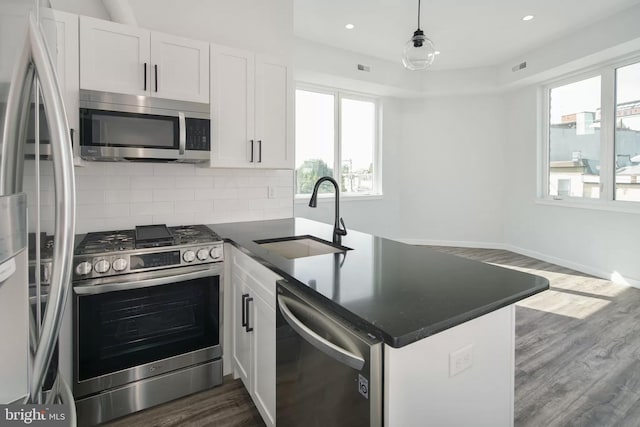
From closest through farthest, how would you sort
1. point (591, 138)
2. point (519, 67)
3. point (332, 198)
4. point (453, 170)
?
point (591, 138)
point (519, 67)
point (332, 198)
point (453, 170)

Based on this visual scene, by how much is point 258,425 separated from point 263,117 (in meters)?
2.08

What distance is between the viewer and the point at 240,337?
2113mm

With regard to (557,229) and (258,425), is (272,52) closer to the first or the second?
(258,425)

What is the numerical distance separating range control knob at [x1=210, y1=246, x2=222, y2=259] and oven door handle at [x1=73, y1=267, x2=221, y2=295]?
8 cm

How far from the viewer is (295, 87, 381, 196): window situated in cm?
559

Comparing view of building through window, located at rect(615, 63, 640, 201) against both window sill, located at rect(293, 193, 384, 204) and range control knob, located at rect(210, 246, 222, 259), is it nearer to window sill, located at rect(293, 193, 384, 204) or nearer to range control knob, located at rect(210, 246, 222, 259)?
window sill, located at rect(293, 193, 384, 204)

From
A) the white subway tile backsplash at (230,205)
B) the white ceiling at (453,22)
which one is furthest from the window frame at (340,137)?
the white subway tile backsplash at (230,205)

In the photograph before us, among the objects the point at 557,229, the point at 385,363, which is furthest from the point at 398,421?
the point at 557,229

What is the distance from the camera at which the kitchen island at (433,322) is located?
94 cm

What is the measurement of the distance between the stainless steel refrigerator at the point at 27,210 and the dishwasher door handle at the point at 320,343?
646 millimetres

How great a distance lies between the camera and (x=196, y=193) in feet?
8.93

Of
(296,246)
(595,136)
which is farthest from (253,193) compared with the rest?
(595,136)

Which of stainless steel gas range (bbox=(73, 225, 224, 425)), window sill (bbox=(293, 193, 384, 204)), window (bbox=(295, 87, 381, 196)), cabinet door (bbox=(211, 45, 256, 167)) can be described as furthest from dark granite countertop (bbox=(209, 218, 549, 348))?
window (bbox=(295, 87, 381, 196))

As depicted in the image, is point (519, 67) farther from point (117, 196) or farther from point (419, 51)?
point (117, 196)
